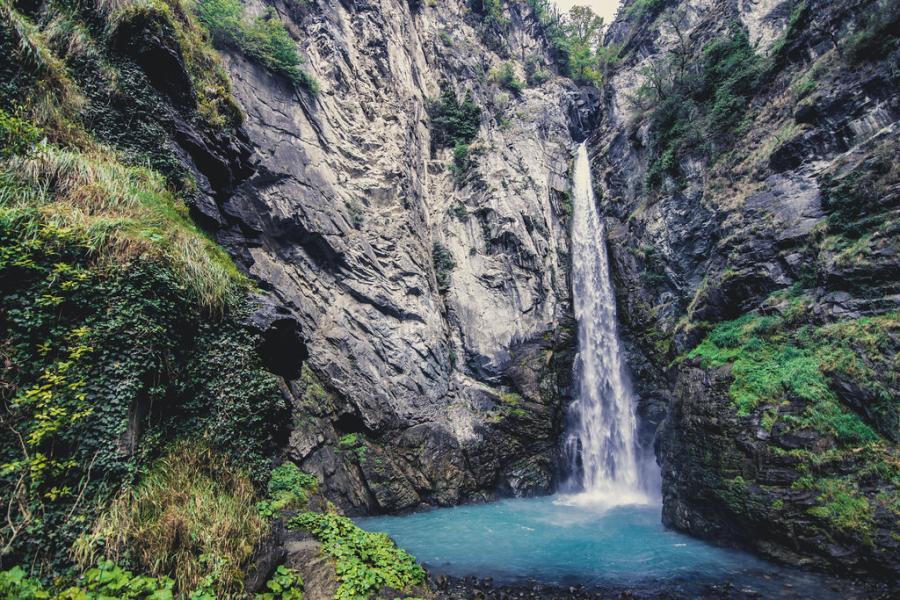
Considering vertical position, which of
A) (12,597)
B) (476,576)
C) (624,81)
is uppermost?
(624,81)

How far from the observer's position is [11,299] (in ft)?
13.3

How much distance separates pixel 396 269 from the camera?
750 inches

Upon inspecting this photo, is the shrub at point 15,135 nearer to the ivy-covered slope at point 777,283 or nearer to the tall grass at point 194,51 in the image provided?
the tall grass at point 194,51

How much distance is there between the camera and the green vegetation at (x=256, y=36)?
676 inches

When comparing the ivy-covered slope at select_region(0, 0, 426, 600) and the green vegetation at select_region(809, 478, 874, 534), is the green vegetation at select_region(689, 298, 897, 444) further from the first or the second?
the ivy-covered slope at select_region(0, 0, 426, 600)

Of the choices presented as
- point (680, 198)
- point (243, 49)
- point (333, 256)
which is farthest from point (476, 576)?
point (243, 49)

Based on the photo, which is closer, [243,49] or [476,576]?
[476,576]

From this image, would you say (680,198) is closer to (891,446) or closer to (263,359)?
(891,446)

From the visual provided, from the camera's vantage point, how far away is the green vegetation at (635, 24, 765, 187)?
17141mm

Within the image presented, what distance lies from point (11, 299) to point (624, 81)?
32.8 m

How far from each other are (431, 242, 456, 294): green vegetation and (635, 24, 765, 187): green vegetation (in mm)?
11550

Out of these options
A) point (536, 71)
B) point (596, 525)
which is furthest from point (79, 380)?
point (536, 71)

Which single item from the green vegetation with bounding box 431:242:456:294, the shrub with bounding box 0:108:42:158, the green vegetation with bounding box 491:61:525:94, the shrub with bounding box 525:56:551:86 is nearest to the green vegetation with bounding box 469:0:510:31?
the shrub with bounding box 525:56:551:86

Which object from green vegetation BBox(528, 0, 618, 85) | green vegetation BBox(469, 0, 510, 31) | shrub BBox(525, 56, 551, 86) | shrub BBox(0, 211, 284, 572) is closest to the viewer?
shrub BBox(0, 211, 284, 572)
